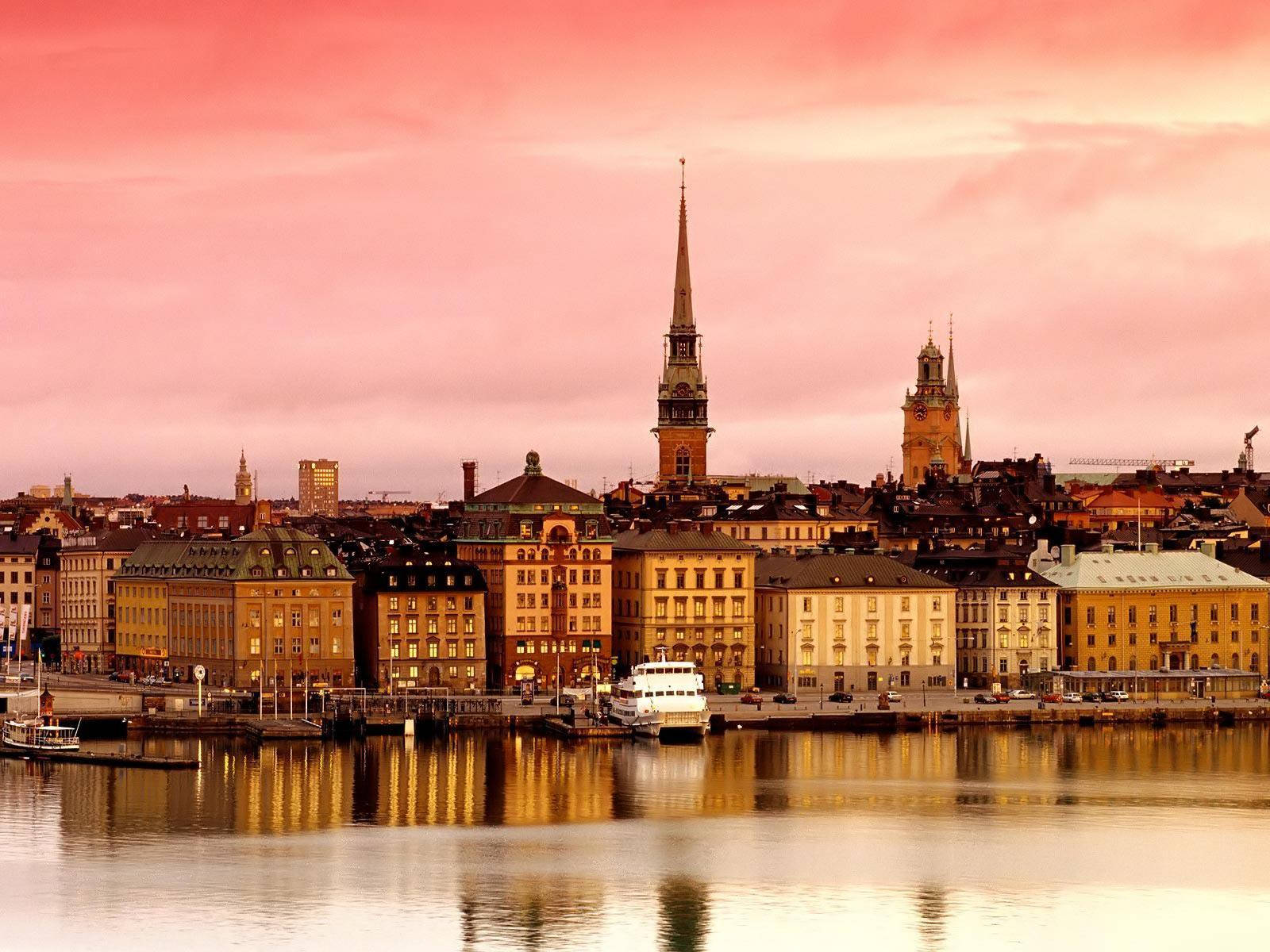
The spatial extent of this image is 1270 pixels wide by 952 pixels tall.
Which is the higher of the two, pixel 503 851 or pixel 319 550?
pixel 319 550

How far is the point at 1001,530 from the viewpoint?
164375mm

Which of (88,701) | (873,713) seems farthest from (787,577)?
(88,701)

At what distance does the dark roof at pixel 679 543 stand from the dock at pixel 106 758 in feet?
93.1

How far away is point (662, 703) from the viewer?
11738cm

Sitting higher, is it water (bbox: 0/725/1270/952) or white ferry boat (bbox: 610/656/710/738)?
white ferry boat (bbox: 610/656/710/738)

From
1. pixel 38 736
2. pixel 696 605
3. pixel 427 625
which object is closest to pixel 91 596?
pixel 427 625

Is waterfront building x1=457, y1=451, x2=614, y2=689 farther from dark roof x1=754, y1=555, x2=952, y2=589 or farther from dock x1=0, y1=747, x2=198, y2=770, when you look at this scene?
dock x1=0, y1=747, x2=198, y2=770

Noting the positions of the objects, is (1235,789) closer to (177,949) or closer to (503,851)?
(503,851)

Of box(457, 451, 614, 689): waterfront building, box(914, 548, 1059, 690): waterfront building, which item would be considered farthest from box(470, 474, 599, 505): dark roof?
box(914, 548, 1059, 690): waterfront building

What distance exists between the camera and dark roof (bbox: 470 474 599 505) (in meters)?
132

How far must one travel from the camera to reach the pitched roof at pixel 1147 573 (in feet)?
449

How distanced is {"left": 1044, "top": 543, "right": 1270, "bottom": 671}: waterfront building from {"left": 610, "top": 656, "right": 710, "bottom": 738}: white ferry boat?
2074cm

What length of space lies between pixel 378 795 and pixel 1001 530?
7128 cm

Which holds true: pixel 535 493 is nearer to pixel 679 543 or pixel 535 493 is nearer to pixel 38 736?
pixel 679 543
